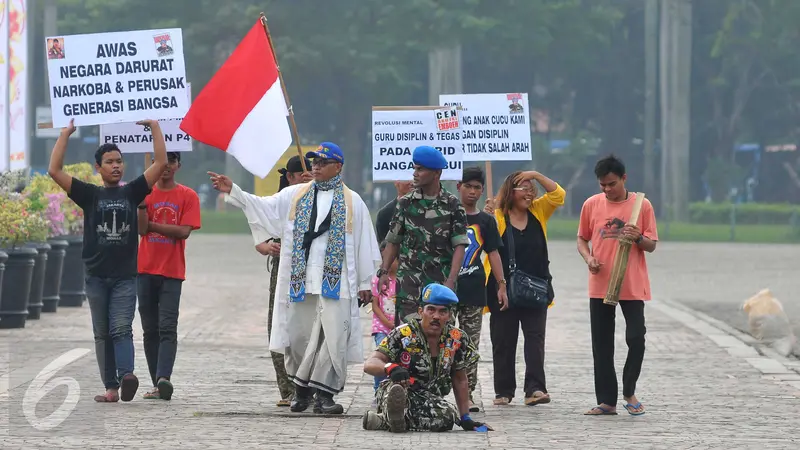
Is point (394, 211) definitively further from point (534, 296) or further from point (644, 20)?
point (644, 20)

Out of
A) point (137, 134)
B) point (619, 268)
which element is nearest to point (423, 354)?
point (619, 268)

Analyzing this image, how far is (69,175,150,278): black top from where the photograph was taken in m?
10.6

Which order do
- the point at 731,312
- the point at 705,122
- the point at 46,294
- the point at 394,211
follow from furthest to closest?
the point at 705,122 < the point at 731,312 < the point at 46,294 < the point at 394,211

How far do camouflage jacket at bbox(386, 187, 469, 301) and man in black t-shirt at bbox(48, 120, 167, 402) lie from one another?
1691mm

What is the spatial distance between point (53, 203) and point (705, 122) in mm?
49640

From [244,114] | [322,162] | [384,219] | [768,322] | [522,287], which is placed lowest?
[768,322]

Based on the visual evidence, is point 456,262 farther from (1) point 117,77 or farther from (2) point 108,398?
(1) point 117,77

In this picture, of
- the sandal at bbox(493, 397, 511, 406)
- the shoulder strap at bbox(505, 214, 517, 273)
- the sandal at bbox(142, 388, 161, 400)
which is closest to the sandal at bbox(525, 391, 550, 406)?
the sandal at bbox(493, 397, 511, 406)

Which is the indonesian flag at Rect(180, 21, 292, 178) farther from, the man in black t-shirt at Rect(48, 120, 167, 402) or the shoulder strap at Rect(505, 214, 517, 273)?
the shoulder strap at Rect(505, 214, 517, 273)

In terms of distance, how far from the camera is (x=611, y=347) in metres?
10.6

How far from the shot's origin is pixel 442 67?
56.9 meters

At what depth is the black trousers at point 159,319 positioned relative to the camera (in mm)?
10898

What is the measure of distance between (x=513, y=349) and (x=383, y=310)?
955 mm

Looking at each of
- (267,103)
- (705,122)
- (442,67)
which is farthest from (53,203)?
(705,122)
